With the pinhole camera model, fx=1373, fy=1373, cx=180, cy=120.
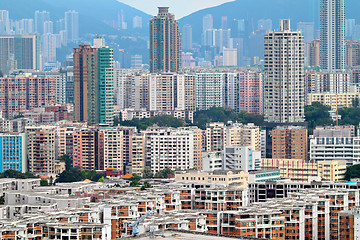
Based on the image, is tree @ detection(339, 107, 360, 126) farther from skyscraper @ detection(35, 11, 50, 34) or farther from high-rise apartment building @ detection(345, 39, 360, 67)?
skyscraper @ detection(35, 11, 50, 34)

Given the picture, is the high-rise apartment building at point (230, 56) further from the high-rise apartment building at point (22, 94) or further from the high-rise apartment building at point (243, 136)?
the high-rise apartment building at point (243, 136)

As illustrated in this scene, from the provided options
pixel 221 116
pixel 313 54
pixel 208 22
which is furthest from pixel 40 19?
pixel 221 116

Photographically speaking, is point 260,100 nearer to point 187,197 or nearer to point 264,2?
point 187,197

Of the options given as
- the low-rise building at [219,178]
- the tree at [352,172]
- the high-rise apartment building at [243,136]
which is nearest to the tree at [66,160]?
the high-rise apartment building at [243,136]

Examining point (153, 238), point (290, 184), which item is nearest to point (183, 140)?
point (290, 184)

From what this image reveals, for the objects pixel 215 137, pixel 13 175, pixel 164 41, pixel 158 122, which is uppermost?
pixel 164 41

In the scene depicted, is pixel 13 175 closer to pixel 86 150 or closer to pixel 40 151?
pixel 40 151
